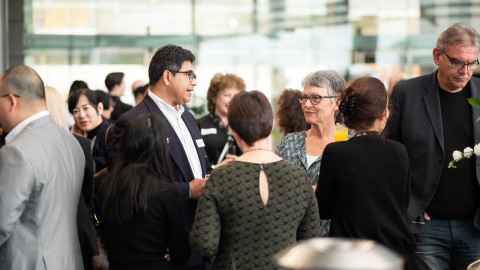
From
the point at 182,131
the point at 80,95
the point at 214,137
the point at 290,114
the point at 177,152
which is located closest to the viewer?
the point at 177,152

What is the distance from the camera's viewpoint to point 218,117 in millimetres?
8617

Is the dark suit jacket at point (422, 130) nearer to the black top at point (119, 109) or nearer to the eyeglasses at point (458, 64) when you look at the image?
the eyeglasses at point (458, 64)

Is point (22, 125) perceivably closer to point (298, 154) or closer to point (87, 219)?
point (87, 219)

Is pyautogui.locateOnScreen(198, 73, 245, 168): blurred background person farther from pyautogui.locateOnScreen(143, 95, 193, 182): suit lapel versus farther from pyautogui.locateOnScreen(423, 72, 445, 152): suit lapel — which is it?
pyautogui.locateOnScreen(143, 95, 193, 182): suit lapel

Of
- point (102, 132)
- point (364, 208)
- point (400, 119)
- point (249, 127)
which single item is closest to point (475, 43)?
point (400, 119)

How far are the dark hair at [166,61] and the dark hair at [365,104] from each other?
1120 mm

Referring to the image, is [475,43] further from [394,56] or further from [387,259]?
[394,56]

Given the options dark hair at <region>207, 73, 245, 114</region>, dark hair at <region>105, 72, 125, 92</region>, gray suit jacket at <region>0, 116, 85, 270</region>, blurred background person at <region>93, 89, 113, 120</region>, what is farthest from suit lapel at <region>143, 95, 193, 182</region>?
dark hair at <region>105, 72, 125, 92</region>

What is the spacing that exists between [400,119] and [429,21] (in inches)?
405

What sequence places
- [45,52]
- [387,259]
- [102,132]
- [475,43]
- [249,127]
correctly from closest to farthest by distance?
[387,259], [249,127], [475,43], [102,132], [45,52]

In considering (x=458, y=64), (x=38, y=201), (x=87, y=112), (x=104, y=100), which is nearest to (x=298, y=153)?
(x=458, y=64)

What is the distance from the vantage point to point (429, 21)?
15539 millimetres

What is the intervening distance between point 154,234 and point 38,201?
24.7 inches

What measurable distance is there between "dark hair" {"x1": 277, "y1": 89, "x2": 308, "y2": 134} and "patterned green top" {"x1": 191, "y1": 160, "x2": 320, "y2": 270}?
2.25 m
